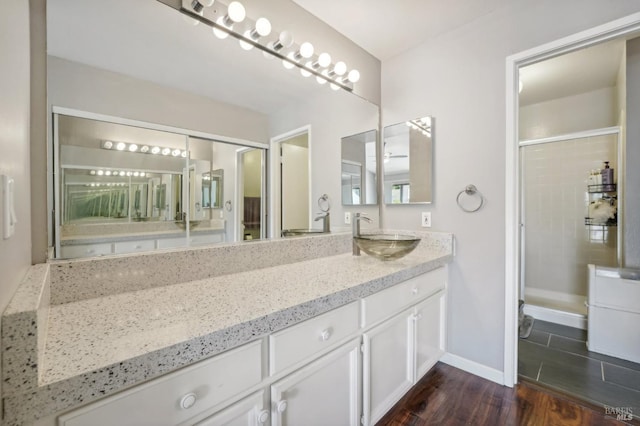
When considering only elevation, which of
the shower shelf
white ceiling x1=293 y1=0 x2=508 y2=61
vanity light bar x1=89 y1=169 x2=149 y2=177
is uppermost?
white ceiling x1=293 y1=0 x2=508 y2=61

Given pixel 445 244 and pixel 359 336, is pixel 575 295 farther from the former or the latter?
pixel 359 336

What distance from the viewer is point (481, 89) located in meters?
1.78

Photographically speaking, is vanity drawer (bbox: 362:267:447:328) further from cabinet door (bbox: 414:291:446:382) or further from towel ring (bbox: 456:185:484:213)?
towel ring (bbox: 456:185:484:213)

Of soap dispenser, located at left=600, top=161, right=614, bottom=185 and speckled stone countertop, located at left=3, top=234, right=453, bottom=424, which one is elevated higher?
soap dispenser, located at left=600, top=161, right=614, bottom=185

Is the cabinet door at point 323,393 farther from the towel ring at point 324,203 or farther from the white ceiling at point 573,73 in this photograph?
the white ceiling at point 573,73

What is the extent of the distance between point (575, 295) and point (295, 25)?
390cm

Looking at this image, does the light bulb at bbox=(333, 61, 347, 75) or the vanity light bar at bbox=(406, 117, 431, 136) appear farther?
the vanity light bar at bbox=(406, 117, 431, 136)

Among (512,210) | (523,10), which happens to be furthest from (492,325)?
(523,10)

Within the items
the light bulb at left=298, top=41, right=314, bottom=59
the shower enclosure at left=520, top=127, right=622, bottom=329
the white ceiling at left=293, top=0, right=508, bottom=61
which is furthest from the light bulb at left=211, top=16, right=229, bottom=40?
the shower enclosure at left=520, top=127, right=622, bottom=329

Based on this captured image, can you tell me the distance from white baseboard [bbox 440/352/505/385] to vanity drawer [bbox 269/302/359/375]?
1.22 m

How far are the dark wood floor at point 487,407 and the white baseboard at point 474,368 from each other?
36 mm

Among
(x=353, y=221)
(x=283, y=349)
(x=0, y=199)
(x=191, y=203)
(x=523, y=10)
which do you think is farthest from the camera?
(x=353, y=221)

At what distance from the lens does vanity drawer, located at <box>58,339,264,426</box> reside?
22.8 inches

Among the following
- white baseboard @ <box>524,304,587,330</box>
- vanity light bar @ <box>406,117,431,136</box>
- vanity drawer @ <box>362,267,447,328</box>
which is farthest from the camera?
white baseboard @ <box>524,304,587,330</box>
